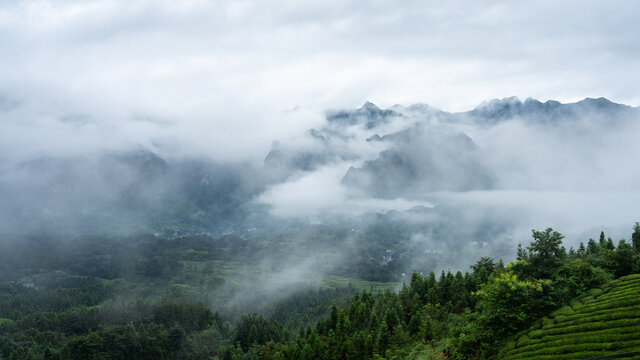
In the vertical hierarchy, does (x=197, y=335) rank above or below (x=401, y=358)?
below

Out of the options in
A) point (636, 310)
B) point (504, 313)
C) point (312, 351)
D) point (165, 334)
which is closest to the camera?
point (636, 310)

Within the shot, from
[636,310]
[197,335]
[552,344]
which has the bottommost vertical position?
[197,335]

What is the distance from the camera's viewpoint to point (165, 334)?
472 feet

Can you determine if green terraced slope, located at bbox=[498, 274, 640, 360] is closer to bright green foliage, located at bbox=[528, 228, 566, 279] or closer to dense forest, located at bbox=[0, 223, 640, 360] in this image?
dense forest, located at bbox=[0, 223, 640, 360]

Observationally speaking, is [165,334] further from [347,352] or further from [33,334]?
[347,352]

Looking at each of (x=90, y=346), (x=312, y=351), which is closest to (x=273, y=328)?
(x=90, y=346)

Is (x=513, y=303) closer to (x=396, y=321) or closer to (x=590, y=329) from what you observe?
(x=590, y=329)

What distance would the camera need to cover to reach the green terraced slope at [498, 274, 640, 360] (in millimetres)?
28578

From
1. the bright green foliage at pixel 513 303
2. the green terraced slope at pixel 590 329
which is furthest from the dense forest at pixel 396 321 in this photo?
the green terraced slope at pixel 590 329

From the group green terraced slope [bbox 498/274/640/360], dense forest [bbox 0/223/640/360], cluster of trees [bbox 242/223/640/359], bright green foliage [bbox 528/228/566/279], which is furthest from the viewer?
bright green foliage [bbox 528/228/566/279]

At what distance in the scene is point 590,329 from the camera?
105 feet

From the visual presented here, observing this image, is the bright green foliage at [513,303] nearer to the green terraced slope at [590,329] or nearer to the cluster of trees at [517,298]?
the cluster of trees at [517,298]

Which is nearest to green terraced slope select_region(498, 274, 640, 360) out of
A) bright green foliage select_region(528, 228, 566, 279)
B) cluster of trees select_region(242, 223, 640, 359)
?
cluster of trees select_region(242, 223, 640, 359)

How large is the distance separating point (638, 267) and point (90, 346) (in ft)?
526
